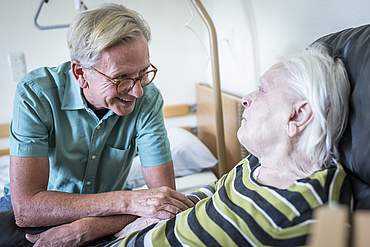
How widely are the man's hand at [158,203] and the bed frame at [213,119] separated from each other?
682mm

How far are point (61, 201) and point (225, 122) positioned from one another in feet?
3.61

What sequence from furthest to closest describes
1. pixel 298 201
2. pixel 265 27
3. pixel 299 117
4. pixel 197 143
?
pixel 197 143
pixel 265 27
pixel 299 117
pixel 298 201

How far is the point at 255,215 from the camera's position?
82cm

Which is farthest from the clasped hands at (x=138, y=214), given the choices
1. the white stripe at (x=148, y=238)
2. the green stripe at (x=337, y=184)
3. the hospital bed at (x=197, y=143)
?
the hospital bed at (x=197, y=143)

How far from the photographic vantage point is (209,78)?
2.70m

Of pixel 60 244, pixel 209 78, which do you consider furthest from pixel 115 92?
pixel 209 78

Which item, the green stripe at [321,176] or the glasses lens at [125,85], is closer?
the green stripe at [321,176]

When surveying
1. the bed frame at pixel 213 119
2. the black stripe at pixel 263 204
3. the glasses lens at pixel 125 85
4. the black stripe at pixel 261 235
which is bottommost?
the bed frame at pixel 213 119

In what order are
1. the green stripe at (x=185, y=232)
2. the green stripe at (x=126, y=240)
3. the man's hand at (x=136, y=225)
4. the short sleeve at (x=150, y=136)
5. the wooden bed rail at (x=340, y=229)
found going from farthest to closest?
the short sleeve at (x=150, y=136) → the man's hand at (x=136, y=225) → the green stripe at (x=126, y=240) → the green stripe at (x=185, y=232) → the wooden bed rail at (x=340, y=229)

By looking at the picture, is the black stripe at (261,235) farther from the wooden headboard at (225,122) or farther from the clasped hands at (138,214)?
the wooden headboard at (225,122)

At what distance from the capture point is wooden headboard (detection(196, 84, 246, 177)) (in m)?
1.91

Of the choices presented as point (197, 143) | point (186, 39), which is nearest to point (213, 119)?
point (197, 143)

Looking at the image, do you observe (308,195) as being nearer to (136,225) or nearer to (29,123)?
(136,225)

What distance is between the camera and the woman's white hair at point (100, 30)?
1.13m
